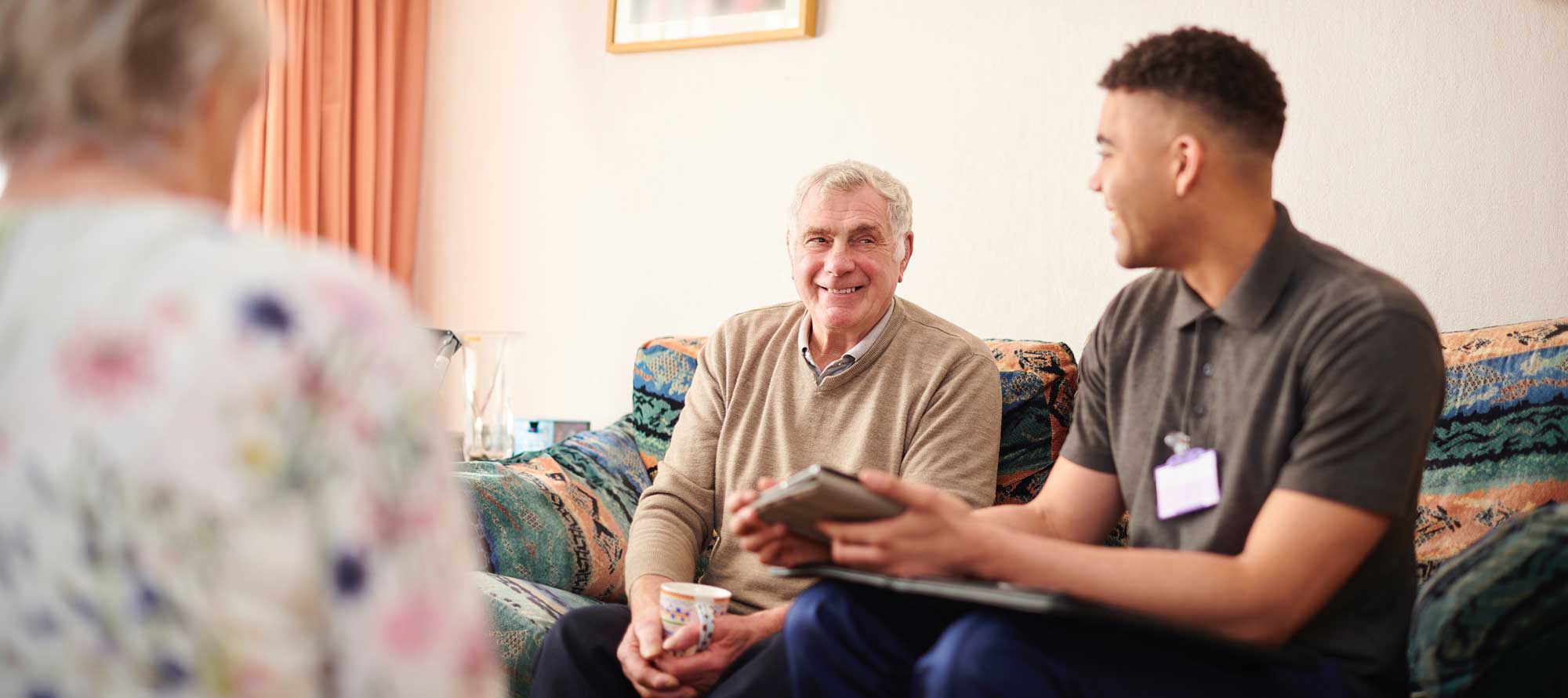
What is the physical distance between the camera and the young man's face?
4.68ft

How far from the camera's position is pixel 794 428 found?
2.14 meters

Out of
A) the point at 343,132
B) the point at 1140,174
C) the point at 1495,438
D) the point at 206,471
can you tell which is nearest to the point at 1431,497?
the point at 1495,438

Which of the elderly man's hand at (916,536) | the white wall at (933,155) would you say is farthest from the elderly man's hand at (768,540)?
the white wall at (933,155)

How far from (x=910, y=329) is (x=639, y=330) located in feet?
4.22

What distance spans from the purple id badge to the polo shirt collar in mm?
160

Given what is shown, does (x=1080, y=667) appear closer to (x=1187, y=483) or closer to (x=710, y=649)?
(x=1187, y=483)

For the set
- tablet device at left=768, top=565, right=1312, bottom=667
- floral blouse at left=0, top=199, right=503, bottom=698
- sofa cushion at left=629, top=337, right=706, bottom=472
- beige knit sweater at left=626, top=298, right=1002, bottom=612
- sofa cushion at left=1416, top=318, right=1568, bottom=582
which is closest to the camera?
floral blouse at left=0, top=199, right=503, bottom=698

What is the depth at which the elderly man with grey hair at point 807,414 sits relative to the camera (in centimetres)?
191

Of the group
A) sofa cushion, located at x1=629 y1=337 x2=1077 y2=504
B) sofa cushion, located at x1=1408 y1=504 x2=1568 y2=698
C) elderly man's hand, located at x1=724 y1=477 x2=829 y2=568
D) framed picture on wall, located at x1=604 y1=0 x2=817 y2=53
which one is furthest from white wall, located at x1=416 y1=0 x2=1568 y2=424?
elderly man's hand, located at x1=724 y1=477 x2=829 y2=568

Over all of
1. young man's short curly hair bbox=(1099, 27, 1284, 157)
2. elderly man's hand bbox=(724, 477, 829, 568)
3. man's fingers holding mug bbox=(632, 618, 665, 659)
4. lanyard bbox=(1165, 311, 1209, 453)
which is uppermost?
young man's short curly hair bbox=(1099, 27, 1284, 157)

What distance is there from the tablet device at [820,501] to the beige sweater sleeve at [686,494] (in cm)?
71

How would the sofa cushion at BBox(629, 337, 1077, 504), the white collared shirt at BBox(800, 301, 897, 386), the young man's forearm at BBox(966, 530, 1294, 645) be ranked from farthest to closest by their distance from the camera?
the sofa cushion at BBox(629, 337, 1077, 504)
the white collared shirt at BBox(800, 301, 897, 386)
the young man's forearm at BBox(966, 530, 1294, 645)

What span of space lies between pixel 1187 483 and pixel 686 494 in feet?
3.23

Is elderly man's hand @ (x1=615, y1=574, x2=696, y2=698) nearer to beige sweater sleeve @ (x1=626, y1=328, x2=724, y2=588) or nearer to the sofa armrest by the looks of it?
beige sweater sleeve @ (x1=626, y1=328, x2=724, y2=588)
